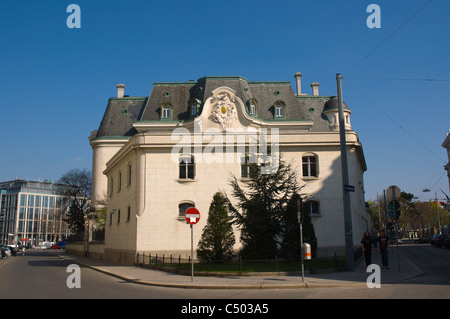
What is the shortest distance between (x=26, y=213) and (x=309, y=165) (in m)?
146

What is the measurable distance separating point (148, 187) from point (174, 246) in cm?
450

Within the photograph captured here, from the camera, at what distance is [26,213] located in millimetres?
151625

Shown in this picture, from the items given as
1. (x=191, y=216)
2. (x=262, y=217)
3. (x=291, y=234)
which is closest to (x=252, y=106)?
(x=262, y=217)

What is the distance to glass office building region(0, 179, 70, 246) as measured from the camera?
150125 mm

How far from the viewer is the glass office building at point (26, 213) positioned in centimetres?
15012

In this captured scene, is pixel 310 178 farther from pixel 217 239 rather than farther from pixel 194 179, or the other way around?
pixel 217 239

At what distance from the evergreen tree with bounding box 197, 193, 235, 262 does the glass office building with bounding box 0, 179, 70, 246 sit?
134m

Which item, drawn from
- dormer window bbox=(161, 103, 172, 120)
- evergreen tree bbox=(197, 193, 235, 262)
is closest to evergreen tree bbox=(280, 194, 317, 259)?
evergreen tree bbox=(197, 193, 235, 262)

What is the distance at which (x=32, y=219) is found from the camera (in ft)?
502

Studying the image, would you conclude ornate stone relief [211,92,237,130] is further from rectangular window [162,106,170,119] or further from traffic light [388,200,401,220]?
traffic light [388,200,401,220]

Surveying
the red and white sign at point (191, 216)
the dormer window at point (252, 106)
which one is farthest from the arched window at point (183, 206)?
the dormer window at point (252, 106)

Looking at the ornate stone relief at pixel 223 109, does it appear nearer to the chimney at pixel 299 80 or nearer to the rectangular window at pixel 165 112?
the rectangular window at pixel 165 112

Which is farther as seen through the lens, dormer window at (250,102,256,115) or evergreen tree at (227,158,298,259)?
dormer window at (250,102,256,115)
